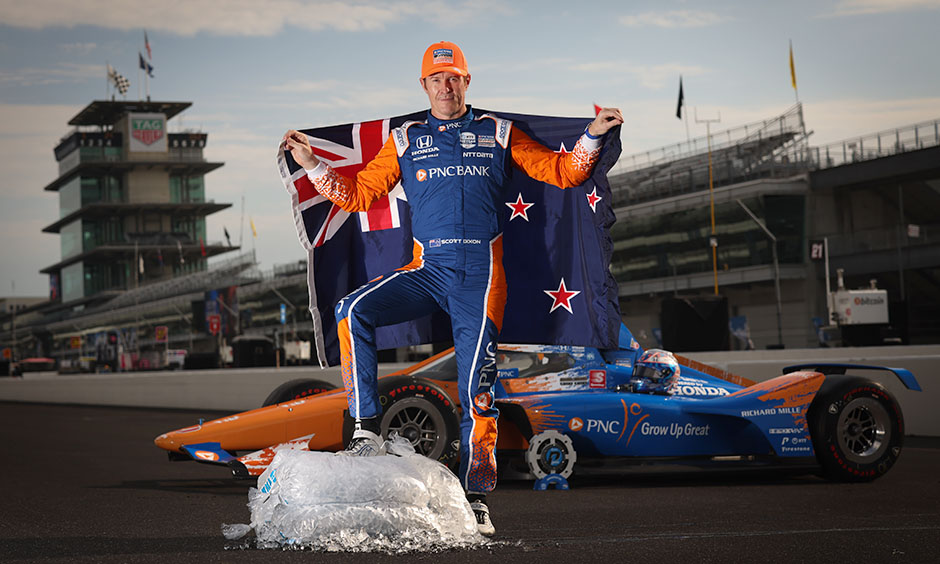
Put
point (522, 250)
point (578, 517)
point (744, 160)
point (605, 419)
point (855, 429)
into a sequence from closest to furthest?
point (522, 250)
point (578, 517)
point (605, 419)
point (855, 429)
point (744, 160)

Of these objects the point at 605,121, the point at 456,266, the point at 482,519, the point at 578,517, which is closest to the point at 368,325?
the point at 456,266

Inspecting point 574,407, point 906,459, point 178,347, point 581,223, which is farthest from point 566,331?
point 178,347

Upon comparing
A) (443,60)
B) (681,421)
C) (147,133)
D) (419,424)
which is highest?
(147,133)

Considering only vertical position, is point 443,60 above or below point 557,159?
above

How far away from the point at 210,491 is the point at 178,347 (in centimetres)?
10037

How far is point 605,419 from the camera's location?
23.2ft

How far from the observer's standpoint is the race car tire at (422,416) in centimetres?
666

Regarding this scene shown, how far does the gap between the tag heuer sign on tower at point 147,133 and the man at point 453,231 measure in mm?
119631

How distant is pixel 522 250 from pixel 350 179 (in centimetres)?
90

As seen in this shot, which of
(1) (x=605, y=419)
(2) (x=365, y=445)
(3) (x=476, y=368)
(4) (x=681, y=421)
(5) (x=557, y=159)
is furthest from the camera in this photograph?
(4) (x=681, y=421)

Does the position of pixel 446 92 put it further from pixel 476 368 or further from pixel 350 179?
pixel 476 368

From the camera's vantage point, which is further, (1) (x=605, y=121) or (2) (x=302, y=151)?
(2) (x=302, y=151)

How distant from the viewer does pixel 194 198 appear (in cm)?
12344

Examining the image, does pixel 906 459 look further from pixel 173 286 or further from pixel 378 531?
pixel 173 286
